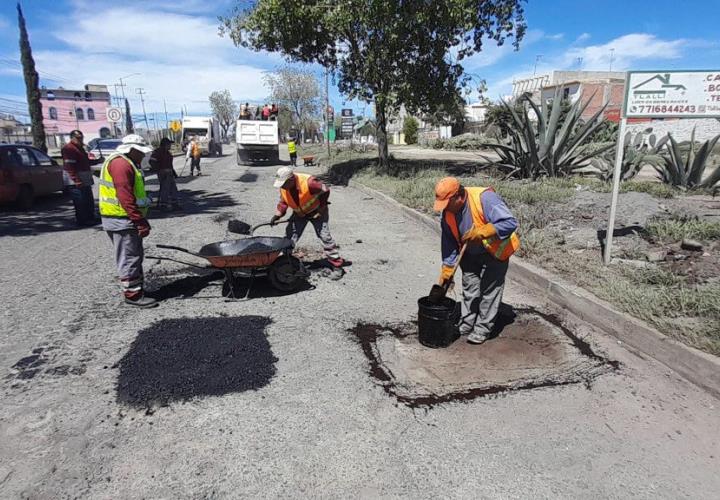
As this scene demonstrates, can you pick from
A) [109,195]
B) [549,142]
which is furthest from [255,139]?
[109,195]

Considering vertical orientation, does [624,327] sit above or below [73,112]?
below

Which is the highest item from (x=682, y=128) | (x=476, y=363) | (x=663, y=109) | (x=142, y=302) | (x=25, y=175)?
(x=682, y=128)

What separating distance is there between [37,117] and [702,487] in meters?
35.1

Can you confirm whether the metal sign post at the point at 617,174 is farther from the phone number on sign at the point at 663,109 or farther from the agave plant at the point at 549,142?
the agave plant at the point at 549,142

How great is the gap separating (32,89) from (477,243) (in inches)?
1384

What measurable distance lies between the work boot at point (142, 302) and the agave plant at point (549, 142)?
319 inches

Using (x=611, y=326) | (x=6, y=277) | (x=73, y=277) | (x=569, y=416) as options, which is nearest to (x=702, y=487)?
(x=569, y=416)

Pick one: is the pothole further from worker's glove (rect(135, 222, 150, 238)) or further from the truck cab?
the truck cab

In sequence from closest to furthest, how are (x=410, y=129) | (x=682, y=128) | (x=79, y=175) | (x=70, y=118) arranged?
(x=79, y=175) → (x=682, y=128) → (x=410, y=129) → (x=70, y=118)

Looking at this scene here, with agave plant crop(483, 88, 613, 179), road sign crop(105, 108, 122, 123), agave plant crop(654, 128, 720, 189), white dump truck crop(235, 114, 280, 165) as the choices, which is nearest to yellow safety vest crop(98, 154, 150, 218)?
agave plant crop(483, 88, 613, 179)

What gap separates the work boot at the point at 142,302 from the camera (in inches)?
183

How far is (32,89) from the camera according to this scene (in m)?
29.2

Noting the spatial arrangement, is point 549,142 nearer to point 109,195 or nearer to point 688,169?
point 688,169

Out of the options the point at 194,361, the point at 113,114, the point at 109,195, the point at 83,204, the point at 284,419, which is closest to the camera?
the point at 284,419
